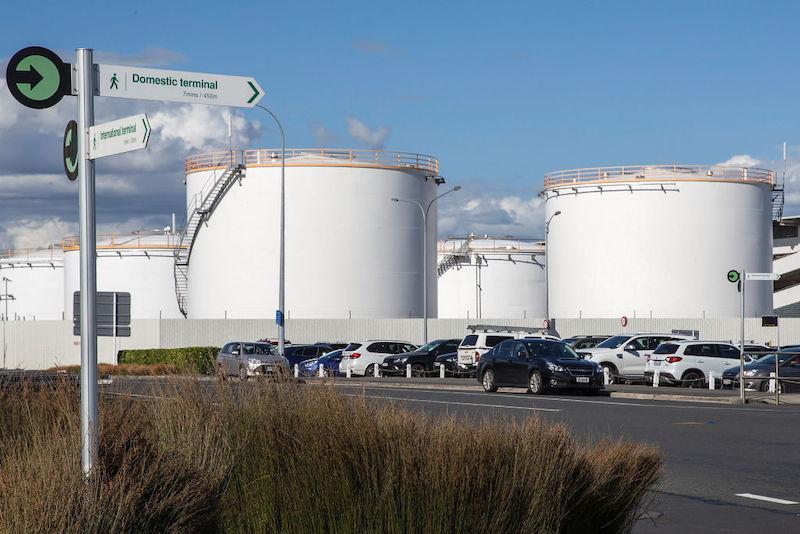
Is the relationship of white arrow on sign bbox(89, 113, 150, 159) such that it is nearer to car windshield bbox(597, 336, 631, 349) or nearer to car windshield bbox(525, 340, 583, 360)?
car windshield bbox(525, 340, 583, 360)

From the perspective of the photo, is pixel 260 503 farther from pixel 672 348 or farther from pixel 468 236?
pixel 468 236

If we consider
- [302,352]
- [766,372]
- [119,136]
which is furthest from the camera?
[302,352]

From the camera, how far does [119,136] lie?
772 cm

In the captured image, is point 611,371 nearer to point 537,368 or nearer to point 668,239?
point 537,368

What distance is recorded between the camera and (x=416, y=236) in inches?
2405

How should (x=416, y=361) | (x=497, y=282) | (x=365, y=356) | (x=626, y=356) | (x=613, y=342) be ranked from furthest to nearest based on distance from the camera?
(x=497, y=282) → (x=365, y=356) → (x=416, y=361) → (x=613, y=342) → (x=626, y=356)

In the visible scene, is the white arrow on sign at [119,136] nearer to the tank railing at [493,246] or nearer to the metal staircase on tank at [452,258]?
the tank railing at [493,246]

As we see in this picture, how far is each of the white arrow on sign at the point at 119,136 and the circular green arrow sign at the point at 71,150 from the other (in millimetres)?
417

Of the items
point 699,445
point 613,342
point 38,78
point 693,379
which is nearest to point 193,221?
point 613,342

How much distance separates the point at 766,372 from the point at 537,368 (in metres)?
6.37

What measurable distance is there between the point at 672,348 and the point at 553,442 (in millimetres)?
28904

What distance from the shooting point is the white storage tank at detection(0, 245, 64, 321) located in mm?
89438

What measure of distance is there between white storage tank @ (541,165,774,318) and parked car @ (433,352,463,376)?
69.0 feet

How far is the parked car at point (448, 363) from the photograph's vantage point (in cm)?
4344
